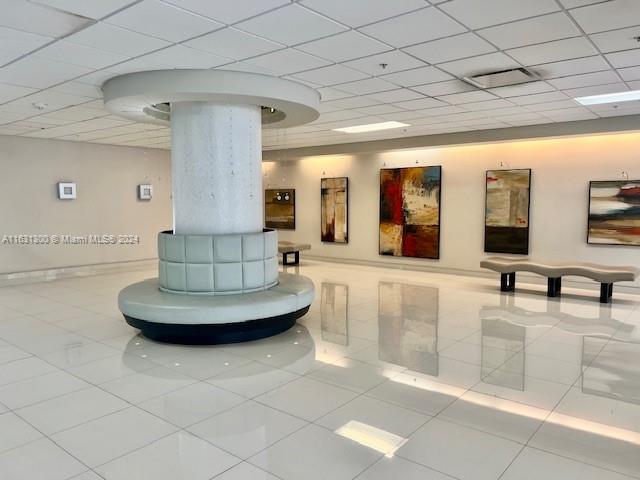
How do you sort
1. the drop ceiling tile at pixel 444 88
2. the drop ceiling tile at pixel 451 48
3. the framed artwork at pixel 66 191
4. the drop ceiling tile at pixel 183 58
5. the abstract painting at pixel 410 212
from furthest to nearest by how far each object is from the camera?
the abstract painting at pixel 410 212, the framed artwork at pixel 66 191, the drop ceiling tile at pixel 444 88, the drop ceiling tile at pixel 183 58, the drop ceiling tile at pixel 451 48

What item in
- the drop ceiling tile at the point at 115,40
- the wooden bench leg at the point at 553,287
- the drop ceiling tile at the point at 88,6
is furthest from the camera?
the wooden bench leg at the point at 553,287

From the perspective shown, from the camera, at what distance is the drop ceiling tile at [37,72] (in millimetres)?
5370

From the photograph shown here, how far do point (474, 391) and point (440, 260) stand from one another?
759 centimetres

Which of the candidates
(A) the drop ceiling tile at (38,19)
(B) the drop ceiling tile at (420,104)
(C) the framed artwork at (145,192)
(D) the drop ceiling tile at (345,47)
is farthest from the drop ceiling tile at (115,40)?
(C) the framed artwork at (145,192)

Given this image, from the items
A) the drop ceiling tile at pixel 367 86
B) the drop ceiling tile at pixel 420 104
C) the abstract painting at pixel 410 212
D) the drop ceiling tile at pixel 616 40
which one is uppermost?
the drop ceiling tile at pixel 367 86

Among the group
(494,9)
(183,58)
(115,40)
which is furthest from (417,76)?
(115,40)

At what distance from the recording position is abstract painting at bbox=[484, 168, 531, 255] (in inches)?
409

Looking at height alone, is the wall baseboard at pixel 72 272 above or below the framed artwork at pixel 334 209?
below

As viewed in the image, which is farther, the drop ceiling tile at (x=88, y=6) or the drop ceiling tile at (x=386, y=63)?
the drop ceiling tile at (x=386, y=63)

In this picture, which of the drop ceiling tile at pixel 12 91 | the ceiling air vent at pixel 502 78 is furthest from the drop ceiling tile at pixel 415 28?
the drop ceiling tile at pixel 12 91

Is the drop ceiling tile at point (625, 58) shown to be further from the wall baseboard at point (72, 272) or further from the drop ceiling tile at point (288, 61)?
the wall baseboard at point (72, 272)

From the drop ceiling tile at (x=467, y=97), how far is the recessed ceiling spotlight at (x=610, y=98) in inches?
56.2

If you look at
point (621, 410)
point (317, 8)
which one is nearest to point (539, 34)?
point (317, 8)

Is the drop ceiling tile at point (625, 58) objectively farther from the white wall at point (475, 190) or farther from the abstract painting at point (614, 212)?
the abstract painting at point (614, 212)
